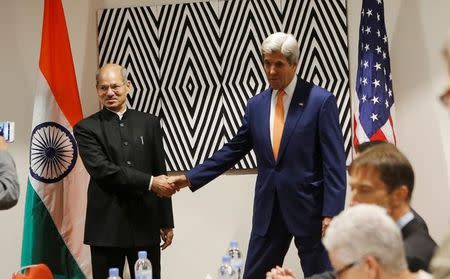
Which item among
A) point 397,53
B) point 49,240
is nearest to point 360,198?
point 397,53

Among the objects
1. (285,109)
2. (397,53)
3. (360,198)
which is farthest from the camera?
(397,53)

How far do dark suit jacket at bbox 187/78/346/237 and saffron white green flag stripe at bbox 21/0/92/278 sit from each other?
1.50 meters

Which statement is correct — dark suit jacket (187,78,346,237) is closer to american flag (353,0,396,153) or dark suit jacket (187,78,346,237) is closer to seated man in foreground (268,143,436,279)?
american flag (353,0,396,153)

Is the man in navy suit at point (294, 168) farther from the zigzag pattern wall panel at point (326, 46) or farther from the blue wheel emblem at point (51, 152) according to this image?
the blue wheel emblem at point (51, 152)

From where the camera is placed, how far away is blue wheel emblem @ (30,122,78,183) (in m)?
4.33

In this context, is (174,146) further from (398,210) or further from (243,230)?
(398,210)

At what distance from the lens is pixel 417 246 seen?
2.11 m

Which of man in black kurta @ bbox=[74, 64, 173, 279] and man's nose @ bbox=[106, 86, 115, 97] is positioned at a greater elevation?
man's nose @ bbox=[106, 86, 115, 97]

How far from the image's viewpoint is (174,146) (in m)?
4.62

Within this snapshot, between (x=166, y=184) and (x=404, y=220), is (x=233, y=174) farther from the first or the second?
(x=404, y=220)

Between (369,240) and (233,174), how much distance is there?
9.79 ft

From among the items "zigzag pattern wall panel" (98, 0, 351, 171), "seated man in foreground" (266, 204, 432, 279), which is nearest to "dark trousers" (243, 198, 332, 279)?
"zigzag pattern wall panel" (98, 0, 351, 171)

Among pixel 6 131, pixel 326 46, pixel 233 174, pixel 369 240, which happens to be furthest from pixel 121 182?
pixel 369 240

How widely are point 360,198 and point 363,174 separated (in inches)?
3.0
